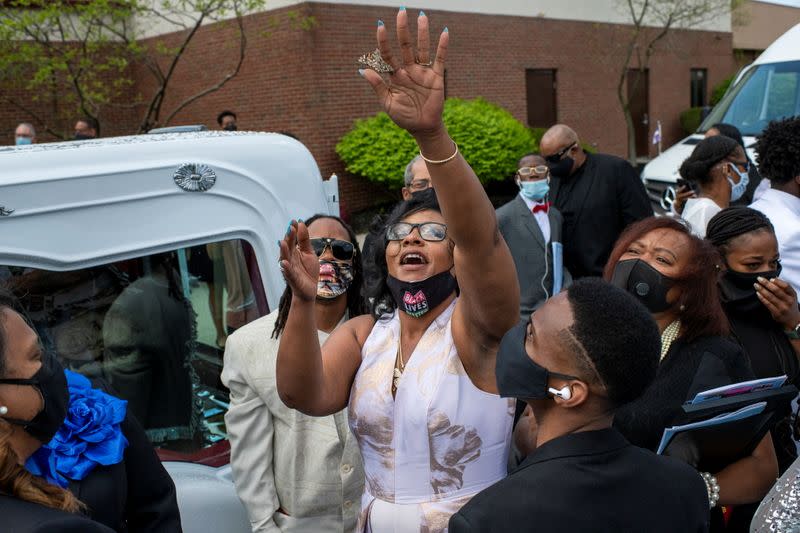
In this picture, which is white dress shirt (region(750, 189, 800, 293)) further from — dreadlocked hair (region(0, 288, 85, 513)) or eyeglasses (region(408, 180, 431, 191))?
dreadlocked hair (region(0, 288, 85, 513))

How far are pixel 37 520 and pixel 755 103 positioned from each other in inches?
345

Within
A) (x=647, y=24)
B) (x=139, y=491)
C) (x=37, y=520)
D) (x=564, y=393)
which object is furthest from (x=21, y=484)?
(x=647, y=24)

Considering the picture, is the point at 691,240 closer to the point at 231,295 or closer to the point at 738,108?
the point at 231,295

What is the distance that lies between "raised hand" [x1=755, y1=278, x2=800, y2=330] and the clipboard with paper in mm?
493

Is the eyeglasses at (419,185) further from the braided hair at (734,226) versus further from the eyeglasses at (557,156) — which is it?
the braided hair at (734,226)

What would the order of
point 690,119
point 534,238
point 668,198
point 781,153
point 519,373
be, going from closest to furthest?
1. point 519,373
2. point 781,153
3. point 534,238
4. point 668,198
5. point 690,119

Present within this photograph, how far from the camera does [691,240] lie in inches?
110

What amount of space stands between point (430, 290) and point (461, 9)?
15.7 m

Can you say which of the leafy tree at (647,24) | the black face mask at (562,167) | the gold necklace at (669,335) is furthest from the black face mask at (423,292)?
the leafy tree at (647,24)

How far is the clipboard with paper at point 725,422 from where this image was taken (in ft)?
7.19

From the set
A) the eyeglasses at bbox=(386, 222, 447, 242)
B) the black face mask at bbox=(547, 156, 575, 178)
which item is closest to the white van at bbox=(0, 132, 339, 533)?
the eyeglasses at bbox=(386, 222, 447, 242)

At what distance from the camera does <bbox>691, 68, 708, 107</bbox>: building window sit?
24.9 meters

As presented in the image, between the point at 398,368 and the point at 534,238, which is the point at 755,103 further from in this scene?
the point at 398,368

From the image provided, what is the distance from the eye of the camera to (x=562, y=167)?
5934 millimetres
